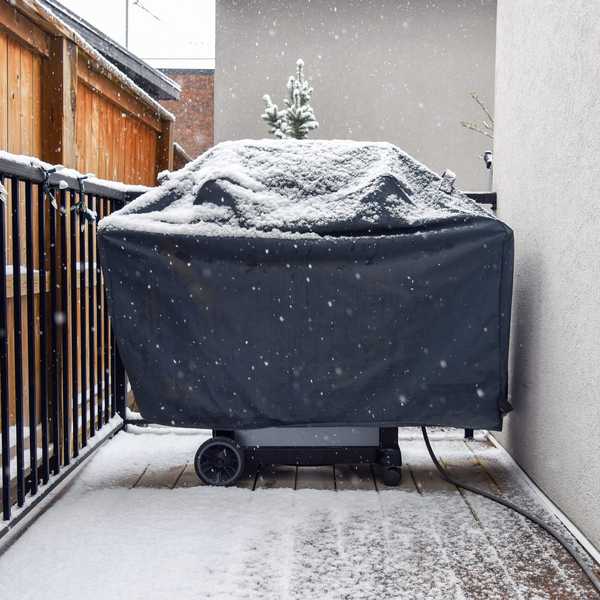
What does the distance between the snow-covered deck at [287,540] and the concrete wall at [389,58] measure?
10.2 meters

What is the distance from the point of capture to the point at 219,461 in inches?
125

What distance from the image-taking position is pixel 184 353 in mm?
3029

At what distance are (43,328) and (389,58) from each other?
1102cm

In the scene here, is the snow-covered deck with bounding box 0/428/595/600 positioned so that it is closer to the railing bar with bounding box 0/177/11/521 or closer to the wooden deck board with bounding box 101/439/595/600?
the wooden deck board with bounding box 101/439/595/600

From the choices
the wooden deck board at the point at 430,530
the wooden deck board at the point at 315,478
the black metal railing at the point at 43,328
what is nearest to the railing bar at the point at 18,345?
the black metal railing at the point at 43,328

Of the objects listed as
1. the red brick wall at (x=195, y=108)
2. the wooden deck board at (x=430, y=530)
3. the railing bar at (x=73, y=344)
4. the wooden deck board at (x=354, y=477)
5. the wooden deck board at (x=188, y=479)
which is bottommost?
the wooden deck board at (x=188, y=479)

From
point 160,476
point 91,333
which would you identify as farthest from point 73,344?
point 160,476

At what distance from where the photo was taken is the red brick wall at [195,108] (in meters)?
20.8

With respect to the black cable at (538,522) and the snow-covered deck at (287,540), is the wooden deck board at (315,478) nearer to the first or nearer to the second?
the snow-covered deck at (287,540)

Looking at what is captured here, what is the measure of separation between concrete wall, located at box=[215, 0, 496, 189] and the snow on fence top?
32.2ft

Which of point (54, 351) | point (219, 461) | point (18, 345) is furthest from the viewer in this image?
point (219, 461)

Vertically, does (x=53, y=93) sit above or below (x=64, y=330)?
above

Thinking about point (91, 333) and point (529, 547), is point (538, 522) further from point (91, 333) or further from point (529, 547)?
point (91, 333)

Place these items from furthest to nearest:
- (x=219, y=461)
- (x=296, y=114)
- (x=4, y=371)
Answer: (x=296, y=114) < (x=219, y=461) < (x=4, y=371)
